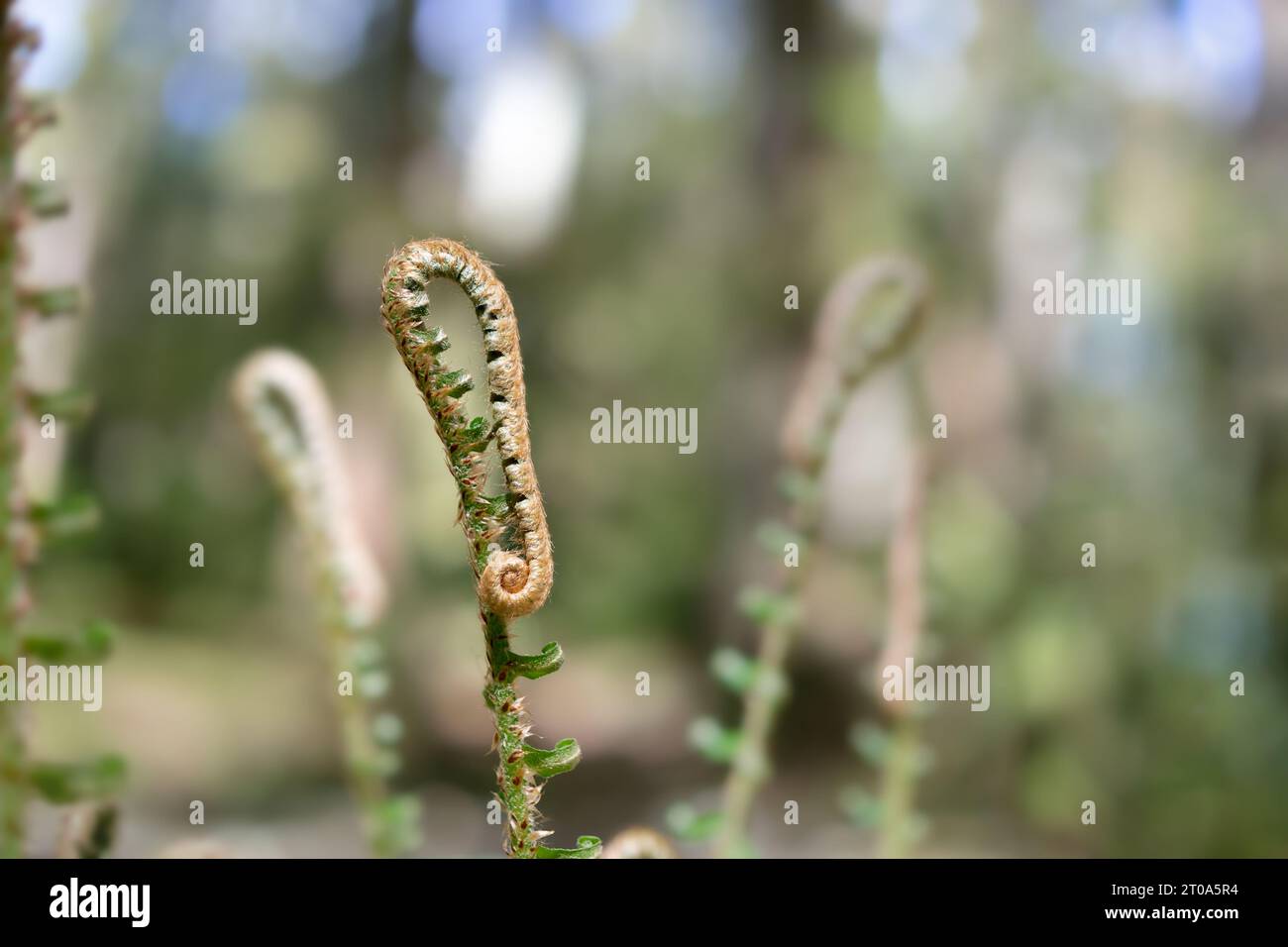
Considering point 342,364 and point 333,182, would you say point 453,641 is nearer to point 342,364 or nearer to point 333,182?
point 342,364

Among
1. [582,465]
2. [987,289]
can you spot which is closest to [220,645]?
[582,465]

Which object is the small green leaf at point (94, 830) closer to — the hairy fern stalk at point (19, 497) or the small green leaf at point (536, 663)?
the hairy fern stalk at point (19, 497)

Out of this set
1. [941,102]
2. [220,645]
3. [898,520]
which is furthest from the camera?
[220,645]

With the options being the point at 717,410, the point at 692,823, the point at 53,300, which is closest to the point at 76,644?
the point at 53,300

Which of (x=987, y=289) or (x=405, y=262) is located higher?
(x=987, y=289)

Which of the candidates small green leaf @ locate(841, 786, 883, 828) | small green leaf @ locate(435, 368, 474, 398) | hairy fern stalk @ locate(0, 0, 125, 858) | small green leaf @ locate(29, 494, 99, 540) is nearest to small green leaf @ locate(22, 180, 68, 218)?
hairy fern stalk @ locate(0, 0, 125, 858)

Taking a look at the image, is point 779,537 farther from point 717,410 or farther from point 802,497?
point 717,410
